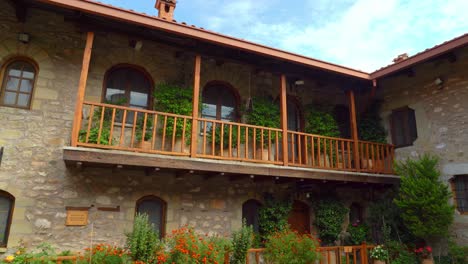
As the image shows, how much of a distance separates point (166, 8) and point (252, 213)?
6005 mm

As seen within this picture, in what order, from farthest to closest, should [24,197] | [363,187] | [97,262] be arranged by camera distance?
[363,187] → [24,197] → [97,262]

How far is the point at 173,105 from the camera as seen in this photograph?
25.8 ft

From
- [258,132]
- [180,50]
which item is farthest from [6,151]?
[258,132]

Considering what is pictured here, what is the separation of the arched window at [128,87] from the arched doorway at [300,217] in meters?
→ 4.70

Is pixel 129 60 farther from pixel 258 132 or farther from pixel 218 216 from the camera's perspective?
pixel 218 216

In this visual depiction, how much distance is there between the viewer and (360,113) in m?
10.8

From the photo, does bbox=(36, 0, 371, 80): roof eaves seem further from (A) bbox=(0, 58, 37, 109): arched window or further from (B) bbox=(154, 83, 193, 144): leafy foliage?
(A) bbox=(0, 58, 37, 109): arched window

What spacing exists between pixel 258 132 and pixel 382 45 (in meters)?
7.99

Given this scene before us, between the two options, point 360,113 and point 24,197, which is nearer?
point 24,197

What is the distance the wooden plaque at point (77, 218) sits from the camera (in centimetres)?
659

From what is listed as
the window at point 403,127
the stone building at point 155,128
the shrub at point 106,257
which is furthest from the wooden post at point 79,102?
the window at point 403,127

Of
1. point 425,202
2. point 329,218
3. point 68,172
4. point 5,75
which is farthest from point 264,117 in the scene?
point 5,75

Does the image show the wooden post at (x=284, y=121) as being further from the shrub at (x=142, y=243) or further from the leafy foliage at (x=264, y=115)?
the shrub at (x=142, y=243)

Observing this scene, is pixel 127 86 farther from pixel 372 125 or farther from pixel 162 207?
pixel 372 125
